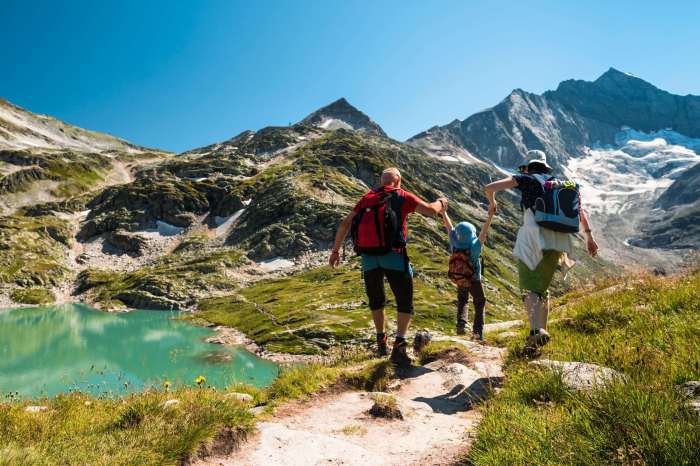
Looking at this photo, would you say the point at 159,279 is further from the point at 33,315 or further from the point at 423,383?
the point at 423,383

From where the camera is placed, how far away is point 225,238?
15062 cm

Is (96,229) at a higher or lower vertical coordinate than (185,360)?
higher

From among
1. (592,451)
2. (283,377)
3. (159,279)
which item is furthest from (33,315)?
(592,451)

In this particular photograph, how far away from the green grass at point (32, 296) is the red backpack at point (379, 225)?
132 metres

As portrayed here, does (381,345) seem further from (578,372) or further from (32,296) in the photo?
(32,296)

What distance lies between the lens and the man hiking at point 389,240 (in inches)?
342

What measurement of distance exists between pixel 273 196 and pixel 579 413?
6301 inches

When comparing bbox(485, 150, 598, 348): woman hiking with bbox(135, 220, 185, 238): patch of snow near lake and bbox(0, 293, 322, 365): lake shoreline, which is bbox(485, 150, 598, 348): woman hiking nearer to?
bbox(0, 293, 322, 365): lake shoreline

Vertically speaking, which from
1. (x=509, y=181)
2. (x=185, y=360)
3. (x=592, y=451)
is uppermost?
(x=509, y=181)

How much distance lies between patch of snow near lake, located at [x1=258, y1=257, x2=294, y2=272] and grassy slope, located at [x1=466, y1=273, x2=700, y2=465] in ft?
405

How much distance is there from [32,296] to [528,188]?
138 m

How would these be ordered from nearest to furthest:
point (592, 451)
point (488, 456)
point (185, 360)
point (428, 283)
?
point (592, 451) → point (488, 456) → point (185, 360) → point (428, 283)

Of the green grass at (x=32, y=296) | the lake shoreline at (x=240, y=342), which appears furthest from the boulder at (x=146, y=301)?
the green grass at (x=32, y=296)

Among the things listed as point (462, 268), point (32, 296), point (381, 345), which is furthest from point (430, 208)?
point (32, 296)
